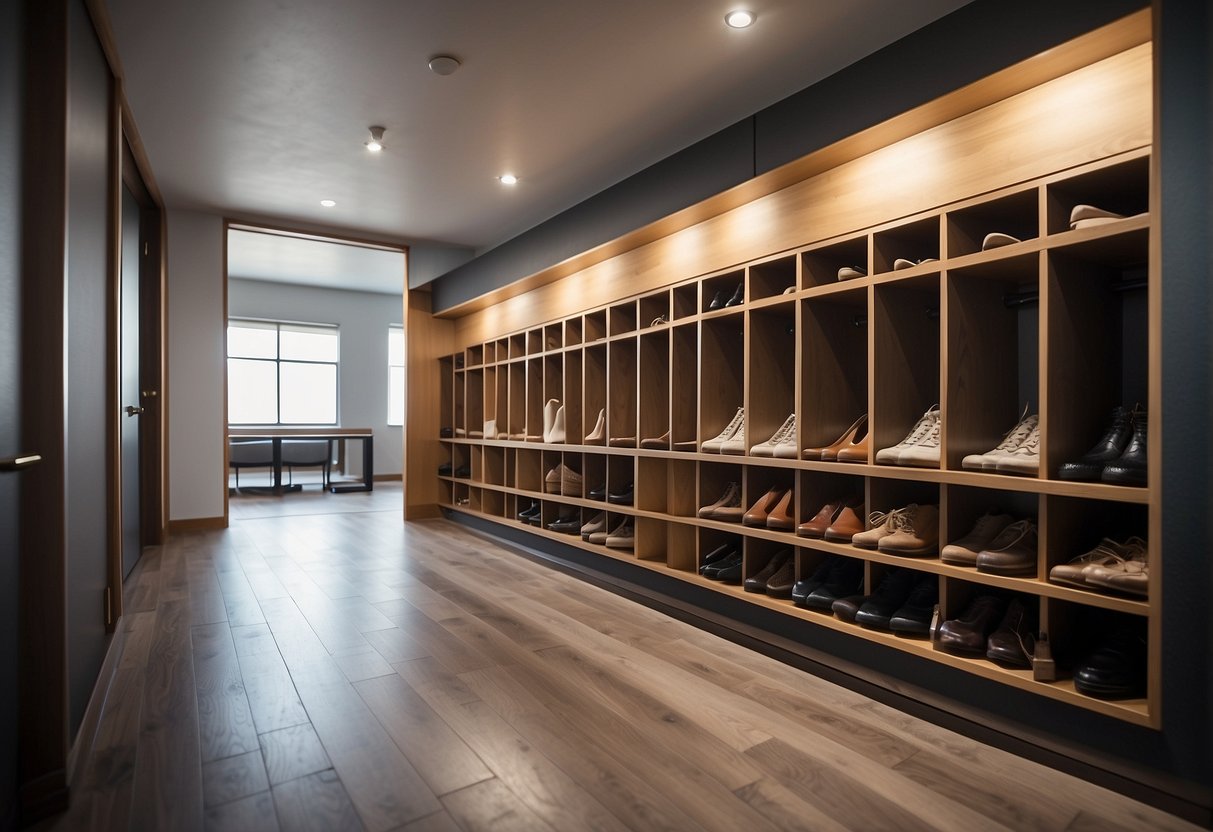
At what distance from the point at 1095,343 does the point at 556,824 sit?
1.94 m

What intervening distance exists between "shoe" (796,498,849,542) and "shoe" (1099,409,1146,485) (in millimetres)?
946

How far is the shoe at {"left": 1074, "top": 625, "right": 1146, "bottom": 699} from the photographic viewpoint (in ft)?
5.56

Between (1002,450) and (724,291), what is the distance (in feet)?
5.12

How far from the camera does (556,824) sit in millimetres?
1518

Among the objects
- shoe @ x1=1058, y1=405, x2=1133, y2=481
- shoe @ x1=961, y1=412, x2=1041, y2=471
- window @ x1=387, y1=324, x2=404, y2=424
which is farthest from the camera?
window @ x1=387, y1=324, x2=404, y2=424

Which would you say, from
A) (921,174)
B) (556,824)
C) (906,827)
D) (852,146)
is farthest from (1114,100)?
(556,824)

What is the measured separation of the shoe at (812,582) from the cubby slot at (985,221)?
1.19m

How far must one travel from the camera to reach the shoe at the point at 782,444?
8.89 feet

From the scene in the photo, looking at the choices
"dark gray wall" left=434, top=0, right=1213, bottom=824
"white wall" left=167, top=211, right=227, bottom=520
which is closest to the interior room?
"dark gray wall" left=434, top=0, right=1213, bottom=824

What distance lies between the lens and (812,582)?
2.58 metres

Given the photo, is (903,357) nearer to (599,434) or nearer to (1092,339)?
(1092,339)

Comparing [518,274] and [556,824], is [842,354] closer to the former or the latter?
[556,824]

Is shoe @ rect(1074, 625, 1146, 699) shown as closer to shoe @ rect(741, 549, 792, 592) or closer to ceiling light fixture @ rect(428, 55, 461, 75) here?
shoe @ rect(741, 549, 792, 592)

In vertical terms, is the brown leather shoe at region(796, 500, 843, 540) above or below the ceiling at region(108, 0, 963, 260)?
below
